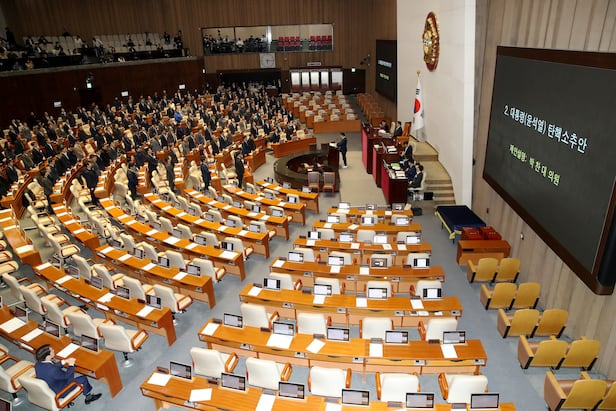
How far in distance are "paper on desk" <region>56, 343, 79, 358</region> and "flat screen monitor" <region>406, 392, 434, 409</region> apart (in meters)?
5.89

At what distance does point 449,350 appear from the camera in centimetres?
708

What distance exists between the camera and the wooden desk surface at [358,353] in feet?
22.8

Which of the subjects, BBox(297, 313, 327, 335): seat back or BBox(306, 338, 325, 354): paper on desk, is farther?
BBox(297, 313, 327, 335): seat back

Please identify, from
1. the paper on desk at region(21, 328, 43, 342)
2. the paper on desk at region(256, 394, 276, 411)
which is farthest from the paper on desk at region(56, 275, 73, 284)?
the paper on desk at region(256, 394, 276, 411)

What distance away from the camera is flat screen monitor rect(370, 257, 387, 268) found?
10077mm

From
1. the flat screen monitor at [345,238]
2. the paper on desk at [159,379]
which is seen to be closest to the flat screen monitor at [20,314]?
the paper on desk at [159,379]

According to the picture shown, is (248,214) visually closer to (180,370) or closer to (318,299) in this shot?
(318,299)

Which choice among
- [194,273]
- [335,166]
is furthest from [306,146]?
[194,273]

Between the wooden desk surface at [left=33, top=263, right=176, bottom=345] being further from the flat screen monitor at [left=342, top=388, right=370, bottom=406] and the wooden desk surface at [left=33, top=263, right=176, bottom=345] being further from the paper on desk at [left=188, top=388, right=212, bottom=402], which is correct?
the flat screen monitor at [left=342, top=388, right=370, bottom=406]

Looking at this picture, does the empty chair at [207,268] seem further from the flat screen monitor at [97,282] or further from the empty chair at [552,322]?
the empty chair at [552,322]

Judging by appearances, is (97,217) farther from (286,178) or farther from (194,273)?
(286,178)

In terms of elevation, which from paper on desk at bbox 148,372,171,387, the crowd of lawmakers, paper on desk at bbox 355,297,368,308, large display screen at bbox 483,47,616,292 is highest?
large display screen at bbox 483,47,616,292

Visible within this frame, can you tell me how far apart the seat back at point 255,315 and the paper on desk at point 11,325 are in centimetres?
441

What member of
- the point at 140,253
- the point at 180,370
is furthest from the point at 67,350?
the point at 140,253
